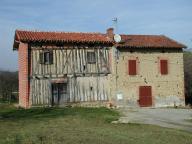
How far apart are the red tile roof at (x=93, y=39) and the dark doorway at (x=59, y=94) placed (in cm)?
367

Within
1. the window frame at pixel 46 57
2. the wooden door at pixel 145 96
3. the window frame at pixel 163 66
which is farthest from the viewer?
the window frame at pixel 163 66

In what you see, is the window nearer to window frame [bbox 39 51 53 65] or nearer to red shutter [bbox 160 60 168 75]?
window frame [bbox 39 51 53 65]

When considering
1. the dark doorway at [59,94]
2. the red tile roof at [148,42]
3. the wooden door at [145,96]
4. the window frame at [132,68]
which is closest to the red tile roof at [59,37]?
the red tile roof at [148,42]

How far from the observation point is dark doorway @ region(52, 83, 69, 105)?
32.7 m

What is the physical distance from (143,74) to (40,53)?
362 inches

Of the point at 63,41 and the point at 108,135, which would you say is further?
the point at 63,41

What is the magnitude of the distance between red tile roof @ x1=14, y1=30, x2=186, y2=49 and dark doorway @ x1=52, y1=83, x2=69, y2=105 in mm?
3671

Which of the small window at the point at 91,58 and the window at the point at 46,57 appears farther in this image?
the small window at the point at 91,58

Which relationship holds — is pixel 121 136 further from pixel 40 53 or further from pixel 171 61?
pixel 171 61

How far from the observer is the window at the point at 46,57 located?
106 feet

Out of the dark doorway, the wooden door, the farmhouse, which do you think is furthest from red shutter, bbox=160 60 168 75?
the dark doorway

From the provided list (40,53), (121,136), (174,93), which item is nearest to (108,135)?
(121,136)

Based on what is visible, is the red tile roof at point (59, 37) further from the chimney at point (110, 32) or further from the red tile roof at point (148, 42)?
the red tile roof at point (148, 42)

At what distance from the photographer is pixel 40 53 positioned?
32438 mm
